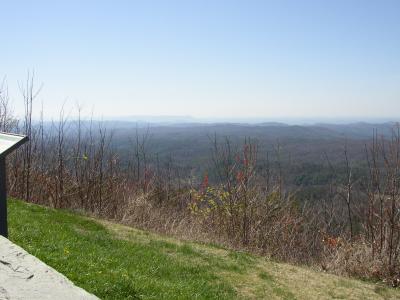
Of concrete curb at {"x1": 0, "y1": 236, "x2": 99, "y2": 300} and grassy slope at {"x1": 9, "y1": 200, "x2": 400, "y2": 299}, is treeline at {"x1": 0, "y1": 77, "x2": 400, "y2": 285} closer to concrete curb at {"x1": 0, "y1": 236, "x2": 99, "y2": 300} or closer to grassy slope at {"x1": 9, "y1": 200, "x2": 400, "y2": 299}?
grassy slope at {"x1": 9, "y1": 200, "x2": 400, "y2": 299}

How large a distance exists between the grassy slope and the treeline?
1.66 meters

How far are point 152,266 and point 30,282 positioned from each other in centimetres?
408

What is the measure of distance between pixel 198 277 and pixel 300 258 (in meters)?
4.99

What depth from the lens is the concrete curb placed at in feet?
7.49

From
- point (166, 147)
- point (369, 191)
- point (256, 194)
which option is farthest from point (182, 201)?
point (166, 147)

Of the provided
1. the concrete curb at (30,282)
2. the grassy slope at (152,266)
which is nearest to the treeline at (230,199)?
the grassy slope at (152,266)

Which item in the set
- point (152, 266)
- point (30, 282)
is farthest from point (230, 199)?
point (30, 282)

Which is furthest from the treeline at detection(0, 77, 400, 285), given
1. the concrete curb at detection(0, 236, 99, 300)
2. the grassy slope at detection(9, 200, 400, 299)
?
the concrete curb at detection(0, 236, 99, 300)

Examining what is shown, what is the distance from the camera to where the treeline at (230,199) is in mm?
9234

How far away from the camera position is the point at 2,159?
3674 mm

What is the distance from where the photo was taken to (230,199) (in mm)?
10891

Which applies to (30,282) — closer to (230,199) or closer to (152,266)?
(152,266)

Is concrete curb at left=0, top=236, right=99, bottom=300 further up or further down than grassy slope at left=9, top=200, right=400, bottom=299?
further up

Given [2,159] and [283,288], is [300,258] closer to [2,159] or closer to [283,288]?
[283,288]
